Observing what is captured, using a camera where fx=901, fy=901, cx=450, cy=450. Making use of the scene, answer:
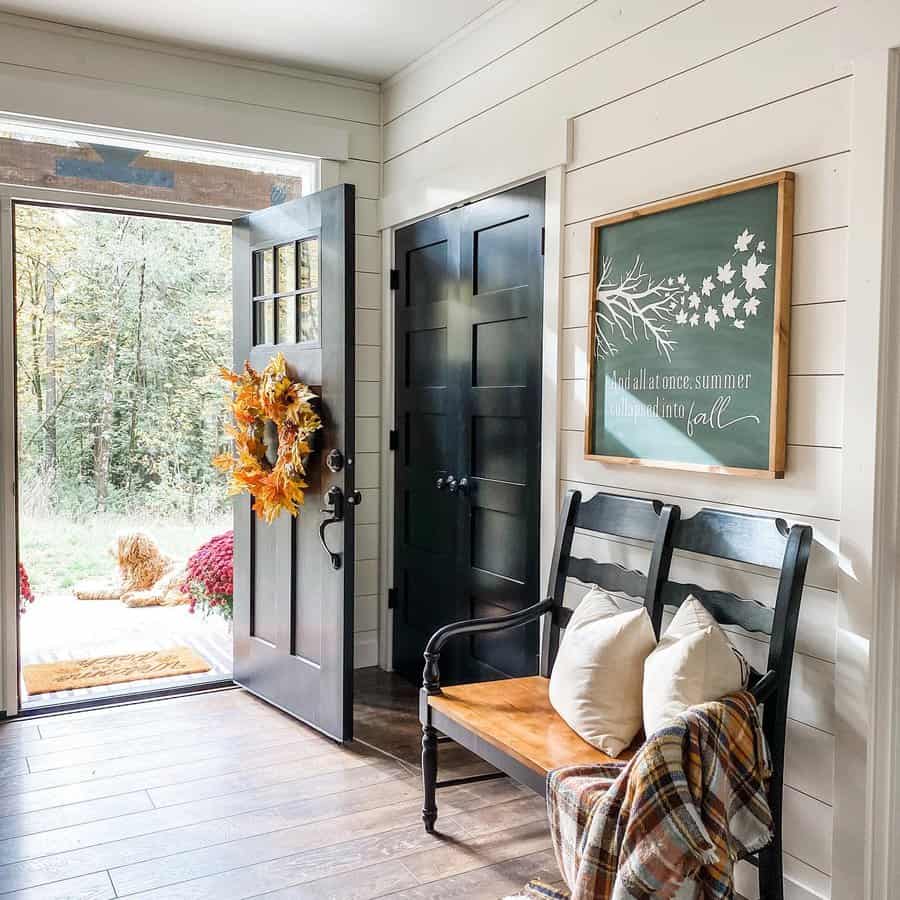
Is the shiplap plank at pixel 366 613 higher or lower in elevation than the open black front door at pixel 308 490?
lower

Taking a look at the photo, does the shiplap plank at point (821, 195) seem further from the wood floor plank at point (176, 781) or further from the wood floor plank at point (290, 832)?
the wood floor plank at point (176, 781)

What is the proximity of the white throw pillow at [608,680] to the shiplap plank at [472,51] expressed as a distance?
6.51 feet

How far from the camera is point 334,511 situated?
10.9ft

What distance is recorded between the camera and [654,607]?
97.3 inches

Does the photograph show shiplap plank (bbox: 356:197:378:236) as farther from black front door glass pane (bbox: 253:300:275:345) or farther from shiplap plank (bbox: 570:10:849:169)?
shiplap plank (bbox: 570:10:849:169)

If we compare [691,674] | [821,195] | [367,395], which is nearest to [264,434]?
[367,395]

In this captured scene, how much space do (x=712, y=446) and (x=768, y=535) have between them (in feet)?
1.03

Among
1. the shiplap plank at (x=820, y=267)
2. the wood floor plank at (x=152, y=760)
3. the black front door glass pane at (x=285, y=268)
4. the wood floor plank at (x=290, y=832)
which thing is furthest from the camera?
the black front door glass pane at (x=285, y=268)

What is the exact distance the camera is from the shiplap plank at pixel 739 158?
210 centimetres

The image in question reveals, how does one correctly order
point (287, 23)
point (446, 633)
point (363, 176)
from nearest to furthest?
point (446, 633) → point (287, 23) → point (363, 176)

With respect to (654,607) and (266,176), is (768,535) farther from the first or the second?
(266,176)

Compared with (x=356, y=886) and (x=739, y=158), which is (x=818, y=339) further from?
(x=356, y=886)

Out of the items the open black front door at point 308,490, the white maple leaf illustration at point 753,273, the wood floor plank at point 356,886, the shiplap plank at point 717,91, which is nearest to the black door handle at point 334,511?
the open black front door at point 308,490

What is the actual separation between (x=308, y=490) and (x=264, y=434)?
37 centimetres
